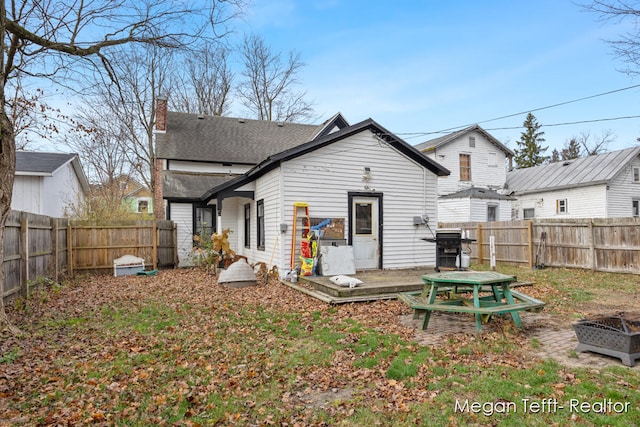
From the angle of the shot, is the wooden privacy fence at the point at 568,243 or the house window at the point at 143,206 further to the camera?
the house window at the point at 143,206

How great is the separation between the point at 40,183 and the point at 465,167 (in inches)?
935

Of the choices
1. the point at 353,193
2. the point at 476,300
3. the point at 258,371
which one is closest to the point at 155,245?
the point at 353,193

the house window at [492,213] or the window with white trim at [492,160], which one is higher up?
the window with white trim at [492,160]

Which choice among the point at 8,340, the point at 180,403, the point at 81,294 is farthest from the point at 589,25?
the point at 81,294

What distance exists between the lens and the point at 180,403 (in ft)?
11.9

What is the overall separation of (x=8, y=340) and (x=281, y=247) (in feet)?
20.2

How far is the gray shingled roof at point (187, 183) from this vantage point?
16094 millimetres

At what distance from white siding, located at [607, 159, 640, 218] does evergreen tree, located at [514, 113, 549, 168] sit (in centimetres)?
2068

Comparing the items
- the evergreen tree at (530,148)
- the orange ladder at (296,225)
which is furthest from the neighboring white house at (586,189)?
the orange ladder at (296,225)

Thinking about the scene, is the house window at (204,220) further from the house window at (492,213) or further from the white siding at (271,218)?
the house window at (492,213)

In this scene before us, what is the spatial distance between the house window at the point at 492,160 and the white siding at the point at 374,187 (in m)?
16.1

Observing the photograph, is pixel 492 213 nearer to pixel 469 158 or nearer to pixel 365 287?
pixel 469 158

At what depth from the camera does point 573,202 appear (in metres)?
23.4

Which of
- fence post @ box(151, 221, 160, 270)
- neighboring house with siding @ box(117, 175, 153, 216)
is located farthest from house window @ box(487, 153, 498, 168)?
neighboring house with siding @ box(117, 175, 153, 216)
